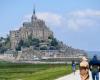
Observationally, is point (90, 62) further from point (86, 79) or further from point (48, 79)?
point (48, 79)

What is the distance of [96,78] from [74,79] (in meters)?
11.6

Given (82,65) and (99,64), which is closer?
(82,65)

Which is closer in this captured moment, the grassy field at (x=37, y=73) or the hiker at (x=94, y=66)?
the hiker at (x=94, y=66)

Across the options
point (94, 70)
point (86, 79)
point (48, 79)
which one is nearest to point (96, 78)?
point (94, 70)

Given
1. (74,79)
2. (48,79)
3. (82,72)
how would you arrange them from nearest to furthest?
(82,72) < (74,79) < (48,79)

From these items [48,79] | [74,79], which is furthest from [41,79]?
[74,79]

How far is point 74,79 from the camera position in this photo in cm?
3397

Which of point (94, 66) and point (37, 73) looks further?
point (37, 73)

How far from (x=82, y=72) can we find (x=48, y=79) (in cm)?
1703

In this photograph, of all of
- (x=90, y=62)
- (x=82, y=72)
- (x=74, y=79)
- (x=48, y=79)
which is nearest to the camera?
(x=82, y=72)

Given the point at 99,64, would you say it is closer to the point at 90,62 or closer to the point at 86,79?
the point at 90,62

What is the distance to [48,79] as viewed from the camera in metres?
36.8

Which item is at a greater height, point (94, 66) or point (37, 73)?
point (94, 66)

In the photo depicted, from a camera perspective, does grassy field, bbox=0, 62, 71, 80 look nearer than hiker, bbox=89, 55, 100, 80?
No
